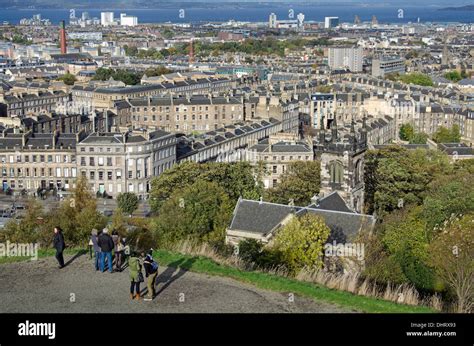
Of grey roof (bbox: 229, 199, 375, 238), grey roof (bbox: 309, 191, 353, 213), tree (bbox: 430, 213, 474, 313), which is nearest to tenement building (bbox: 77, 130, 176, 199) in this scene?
grey roof (bbox: 309, 191, 353, 213)

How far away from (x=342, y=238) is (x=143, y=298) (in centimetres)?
1389

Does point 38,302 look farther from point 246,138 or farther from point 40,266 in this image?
point 246,138

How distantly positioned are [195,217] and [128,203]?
21.3 m

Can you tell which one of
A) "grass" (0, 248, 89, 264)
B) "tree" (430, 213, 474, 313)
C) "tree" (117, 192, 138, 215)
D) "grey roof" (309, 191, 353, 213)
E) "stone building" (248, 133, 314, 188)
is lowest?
"tree" (117, 192, 138, 215)

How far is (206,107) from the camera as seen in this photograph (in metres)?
89.2

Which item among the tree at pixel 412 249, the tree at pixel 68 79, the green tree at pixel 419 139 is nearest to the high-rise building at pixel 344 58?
the tree at pixel 68 79

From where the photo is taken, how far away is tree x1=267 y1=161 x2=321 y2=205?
42.9 metres

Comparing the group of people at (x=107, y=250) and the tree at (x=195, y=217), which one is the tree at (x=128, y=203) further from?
the group of people at (x=107, y=250)

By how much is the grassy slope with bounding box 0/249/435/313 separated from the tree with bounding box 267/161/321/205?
21913 mm

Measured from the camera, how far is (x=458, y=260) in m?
23.2

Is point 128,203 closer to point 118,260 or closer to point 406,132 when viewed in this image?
point 118,260

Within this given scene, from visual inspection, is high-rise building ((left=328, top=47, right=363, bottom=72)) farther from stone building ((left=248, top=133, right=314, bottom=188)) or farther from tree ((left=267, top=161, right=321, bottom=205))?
tree ((left=267, top=161, right=321, bottom=205))

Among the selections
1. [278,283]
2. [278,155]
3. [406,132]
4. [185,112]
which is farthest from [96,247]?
[185,112]

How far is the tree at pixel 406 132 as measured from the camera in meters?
84.0
